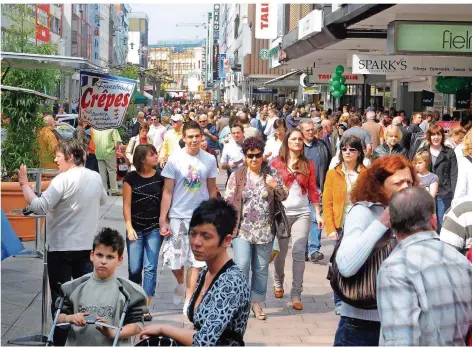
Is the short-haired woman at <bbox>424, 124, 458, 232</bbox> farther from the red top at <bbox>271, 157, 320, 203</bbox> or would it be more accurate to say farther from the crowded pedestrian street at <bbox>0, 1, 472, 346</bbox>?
the red top at <bbox>271, 157, 320, 203</bbox>

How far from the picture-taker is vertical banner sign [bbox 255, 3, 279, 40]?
47156 mm

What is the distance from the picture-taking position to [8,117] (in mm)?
12086

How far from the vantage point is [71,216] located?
7.39 metres

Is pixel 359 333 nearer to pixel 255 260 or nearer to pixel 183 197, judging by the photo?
pixel 255 260

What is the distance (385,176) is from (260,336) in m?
3.68

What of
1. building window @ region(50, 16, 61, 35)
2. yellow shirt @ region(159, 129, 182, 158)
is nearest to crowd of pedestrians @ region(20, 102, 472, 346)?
yellow shirt @ region(159, 129, 182, 158)

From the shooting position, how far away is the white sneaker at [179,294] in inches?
368

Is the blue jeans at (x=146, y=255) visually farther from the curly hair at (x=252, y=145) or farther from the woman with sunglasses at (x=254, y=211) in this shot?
the curly hair at (x=252, y=145)

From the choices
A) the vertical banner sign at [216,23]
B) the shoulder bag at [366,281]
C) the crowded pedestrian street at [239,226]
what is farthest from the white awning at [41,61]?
the vertical banner sign at [216,23]

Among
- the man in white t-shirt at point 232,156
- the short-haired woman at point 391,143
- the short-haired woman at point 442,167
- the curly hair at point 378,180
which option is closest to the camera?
the curly hair at point 378,180

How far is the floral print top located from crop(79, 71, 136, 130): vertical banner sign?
11.7ft

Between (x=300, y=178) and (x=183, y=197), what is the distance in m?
1.41

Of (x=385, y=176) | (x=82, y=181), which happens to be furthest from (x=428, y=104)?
(x=385, y=176)

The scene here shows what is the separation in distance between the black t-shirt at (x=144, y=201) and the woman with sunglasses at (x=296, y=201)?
1370 millimetres
